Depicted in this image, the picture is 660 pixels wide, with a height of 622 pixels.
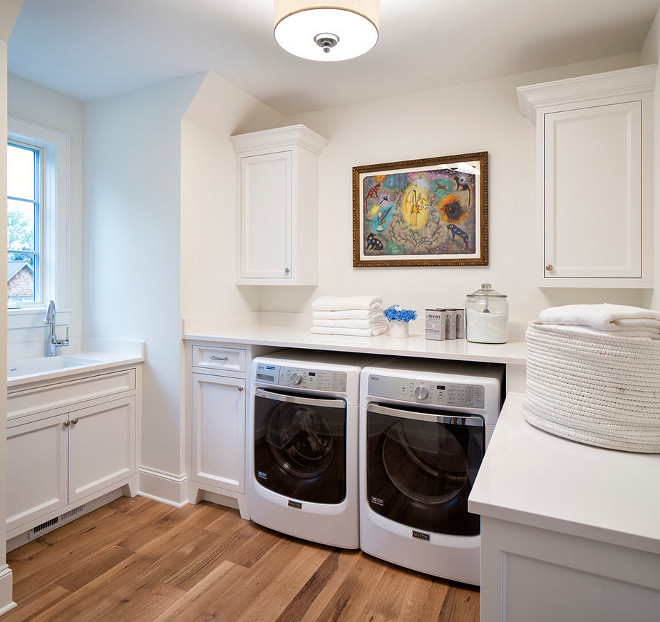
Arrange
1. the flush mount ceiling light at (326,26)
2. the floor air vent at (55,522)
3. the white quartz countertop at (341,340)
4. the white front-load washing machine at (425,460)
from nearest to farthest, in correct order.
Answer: the flush mount ceiling light at (326,26), the white front-load washing machine at (425,460), the white quartz countertop at (341,340), the floor air vent at (55,522)

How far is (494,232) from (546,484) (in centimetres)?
189

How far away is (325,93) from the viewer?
2.78 metres

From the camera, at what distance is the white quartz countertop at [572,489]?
766 mm

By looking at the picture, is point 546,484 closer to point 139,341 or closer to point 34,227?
point 139,341

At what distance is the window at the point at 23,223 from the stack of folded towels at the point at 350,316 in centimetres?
178

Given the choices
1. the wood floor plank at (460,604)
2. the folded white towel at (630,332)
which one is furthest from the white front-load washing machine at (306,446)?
the folded white towel at (630,332)

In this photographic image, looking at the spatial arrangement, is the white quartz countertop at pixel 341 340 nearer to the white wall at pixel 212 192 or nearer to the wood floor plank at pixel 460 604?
the white wall at pixel 212 192

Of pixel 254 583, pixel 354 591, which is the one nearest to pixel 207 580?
pixel 254 583

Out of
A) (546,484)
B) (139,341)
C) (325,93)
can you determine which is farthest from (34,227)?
(546,484)

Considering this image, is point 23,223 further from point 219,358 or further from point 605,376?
point 605,376

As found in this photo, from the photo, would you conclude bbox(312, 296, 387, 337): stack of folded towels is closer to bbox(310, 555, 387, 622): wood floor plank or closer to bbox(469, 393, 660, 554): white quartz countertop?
bbox(310, 555, 387, 622): wood floor plank

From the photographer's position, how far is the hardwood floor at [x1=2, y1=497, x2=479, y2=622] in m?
1.73

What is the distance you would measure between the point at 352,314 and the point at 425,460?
896 millimetres

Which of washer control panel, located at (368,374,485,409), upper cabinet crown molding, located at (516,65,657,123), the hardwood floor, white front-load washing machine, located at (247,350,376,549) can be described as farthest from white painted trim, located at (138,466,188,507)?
upper cabinet crown molding, located at (516,65,657,123)
